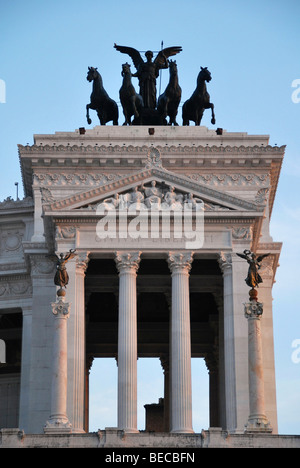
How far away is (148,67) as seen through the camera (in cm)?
8938

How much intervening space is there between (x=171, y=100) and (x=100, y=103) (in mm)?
4923

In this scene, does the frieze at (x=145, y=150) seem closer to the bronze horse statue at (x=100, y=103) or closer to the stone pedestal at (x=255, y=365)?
the bronze horse statue at (x=100, y=103)

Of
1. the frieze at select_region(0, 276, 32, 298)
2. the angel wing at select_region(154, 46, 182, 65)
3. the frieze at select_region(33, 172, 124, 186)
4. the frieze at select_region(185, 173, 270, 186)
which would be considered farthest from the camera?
the angel wing at select_region(154, 46, 182, 65)

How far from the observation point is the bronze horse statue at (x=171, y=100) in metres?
86.6

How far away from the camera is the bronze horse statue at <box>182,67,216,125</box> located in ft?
284

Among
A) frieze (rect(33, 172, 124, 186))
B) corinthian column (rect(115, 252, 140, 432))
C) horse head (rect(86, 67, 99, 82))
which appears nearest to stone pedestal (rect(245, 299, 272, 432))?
corinthian column (rect(115, 252, 140, 432))

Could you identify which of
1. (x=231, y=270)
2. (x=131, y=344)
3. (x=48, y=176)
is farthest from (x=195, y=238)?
(x=48, y=176)

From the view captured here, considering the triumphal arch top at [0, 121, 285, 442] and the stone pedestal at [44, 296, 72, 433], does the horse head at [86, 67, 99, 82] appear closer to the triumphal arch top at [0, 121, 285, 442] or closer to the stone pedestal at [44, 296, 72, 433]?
the triumphal arch top at [0, 121, 285, 442]

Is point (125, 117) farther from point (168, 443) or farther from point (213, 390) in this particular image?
point (168, 443)

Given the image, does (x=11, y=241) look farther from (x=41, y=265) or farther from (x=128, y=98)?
(x=128, y=98)

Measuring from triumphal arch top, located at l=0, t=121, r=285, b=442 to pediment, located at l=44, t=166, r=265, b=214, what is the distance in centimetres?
6

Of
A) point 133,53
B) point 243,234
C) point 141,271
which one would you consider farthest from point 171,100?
point 243,234
